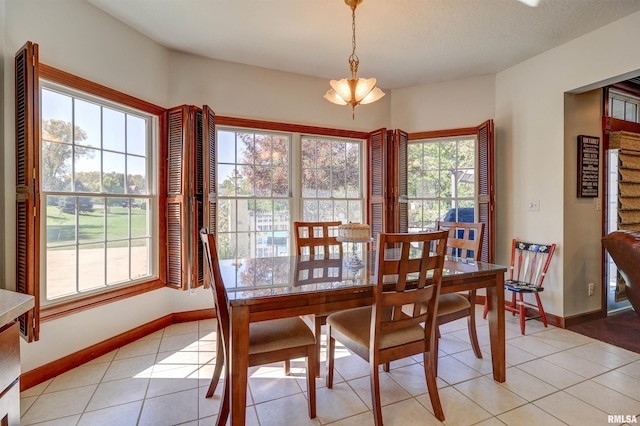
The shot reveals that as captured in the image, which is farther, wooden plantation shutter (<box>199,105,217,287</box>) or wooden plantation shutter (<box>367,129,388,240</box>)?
wooden plantation shutter (<box>367,129,388,240</box>)

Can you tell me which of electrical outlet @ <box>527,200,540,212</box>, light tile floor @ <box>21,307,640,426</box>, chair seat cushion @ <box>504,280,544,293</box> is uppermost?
electrical outlet @ <box>527,200,540,212</box>

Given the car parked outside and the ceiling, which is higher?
the ceiling

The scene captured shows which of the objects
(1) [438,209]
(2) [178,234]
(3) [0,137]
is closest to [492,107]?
(1) [438,209]

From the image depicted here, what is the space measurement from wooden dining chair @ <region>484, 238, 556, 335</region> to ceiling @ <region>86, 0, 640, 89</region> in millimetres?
2007

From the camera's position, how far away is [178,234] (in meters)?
3.06

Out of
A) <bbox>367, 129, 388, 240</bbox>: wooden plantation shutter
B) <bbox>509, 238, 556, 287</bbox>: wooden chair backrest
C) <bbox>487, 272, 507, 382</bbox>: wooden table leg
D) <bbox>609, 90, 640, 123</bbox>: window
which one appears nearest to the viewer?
<bbox>487, 272, 507, 382</bbox>: wooden table leg

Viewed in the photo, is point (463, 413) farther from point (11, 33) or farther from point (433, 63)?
point (11, 33)

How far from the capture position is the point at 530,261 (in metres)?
3.42

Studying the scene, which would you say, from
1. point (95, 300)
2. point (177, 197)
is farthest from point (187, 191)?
point (95, 300)

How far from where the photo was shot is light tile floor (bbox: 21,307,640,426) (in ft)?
5.89

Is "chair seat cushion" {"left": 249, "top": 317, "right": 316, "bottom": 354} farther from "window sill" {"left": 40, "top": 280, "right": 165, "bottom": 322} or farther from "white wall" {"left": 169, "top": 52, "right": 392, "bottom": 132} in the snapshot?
"white wall" {"left": 169, "top": 52, "right": 392, "bottom": 132}

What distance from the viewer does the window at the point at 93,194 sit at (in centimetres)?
231

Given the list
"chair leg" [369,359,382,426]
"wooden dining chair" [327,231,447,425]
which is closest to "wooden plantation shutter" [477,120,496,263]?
"wooden dining chair" [327,231,447,425]

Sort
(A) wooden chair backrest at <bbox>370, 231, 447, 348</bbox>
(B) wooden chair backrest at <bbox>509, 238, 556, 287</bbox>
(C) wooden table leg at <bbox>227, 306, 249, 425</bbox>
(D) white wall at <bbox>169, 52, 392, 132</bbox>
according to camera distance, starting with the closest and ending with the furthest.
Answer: (C) wooden table leg at <bbox>227, 306, 249, 425</bbox> → (A) wooden chair backrest at <bbox>370, 231, 447, 348</bbox> → (B) wooden chair backrest at <bbox>509, 238, 556, 287</bbox> → (D) white wall at <bbox>169, 52, 392, 132</bbox>
